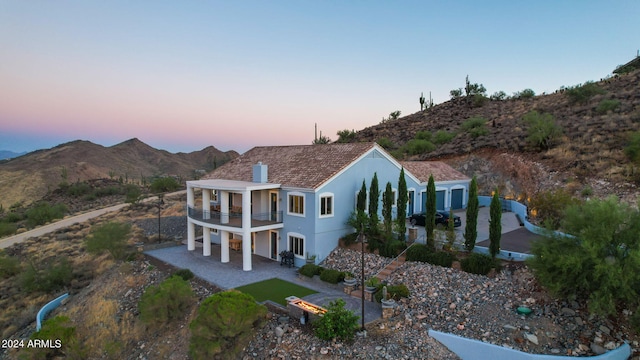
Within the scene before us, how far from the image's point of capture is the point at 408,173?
27.0 m

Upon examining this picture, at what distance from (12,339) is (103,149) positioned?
9943 centimetres

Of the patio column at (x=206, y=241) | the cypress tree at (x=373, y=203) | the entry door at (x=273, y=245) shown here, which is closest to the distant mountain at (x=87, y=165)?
the patio column at (x=206, y=241)

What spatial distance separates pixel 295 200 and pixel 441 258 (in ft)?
27.9

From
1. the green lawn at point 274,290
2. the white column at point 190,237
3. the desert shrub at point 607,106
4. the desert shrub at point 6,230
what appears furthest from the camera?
→ the desert shrub at point 6,230

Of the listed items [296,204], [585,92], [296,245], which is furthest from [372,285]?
[585,92]

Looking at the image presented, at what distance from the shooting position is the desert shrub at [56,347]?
15184 mm

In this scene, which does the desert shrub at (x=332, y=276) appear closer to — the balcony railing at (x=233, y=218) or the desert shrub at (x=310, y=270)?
the desert shrub at (x=310, y=270)

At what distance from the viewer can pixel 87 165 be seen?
87125 millimetres

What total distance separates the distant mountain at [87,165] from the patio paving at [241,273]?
135ft

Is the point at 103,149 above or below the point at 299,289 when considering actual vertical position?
above

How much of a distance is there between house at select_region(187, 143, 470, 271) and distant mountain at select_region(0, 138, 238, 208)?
137ft

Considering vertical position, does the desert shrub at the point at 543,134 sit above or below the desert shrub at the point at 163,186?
above

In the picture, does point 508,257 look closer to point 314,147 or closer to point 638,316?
point 638,316

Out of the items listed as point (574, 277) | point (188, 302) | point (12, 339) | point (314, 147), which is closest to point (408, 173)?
point (314, 147)
